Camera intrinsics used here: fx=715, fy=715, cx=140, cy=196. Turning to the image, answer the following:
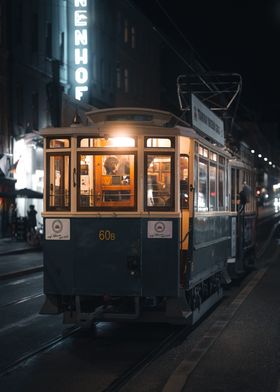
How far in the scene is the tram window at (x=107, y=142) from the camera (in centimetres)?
921

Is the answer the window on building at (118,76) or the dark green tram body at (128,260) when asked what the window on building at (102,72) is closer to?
the window on building at (118,76)

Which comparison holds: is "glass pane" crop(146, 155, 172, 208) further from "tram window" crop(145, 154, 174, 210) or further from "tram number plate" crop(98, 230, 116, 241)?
"tram number plate" crop(98, 230, 116, 241)

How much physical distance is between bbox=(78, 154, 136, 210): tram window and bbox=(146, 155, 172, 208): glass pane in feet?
0.69

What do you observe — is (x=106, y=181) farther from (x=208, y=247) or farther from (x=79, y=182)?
(x=208, y=247)

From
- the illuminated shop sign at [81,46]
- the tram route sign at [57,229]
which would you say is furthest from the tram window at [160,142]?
the illuminated shop sign at [81,46]

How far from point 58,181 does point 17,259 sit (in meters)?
14.7

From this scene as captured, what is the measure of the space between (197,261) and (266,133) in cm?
15052

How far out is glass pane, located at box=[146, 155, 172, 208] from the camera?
9203 millimetres

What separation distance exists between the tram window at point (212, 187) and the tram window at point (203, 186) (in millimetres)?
375

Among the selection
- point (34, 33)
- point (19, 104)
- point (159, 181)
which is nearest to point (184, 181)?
point (159, 181)

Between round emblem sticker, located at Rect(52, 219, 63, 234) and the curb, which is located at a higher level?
round emblem sticker, located at Rect(52, 219, 63, 234)

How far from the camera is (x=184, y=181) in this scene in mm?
9352

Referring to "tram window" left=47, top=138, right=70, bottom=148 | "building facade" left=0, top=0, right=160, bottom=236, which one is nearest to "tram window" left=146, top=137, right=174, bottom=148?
"tram window" left=47, top=138, right=70, bottom=148

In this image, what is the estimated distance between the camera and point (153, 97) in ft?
178
